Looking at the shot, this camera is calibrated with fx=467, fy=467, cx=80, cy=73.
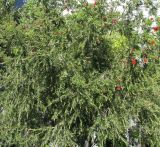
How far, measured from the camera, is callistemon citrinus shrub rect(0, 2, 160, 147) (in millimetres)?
11391

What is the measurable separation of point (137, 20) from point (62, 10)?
80.0 inches

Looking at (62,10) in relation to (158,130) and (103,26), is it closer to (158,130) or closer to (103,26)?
(103,26)

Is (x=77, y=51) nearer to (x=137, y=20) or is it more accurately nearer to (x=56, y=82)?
(x=56, y=82)

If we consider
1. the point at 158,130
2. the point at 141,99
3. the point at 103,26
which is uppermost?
the point at 103,26

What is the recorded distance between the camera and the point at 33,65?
11.6 m

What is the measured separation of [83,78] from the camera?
11.3 m

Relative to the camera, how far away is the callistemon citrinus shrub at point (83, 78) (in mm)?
11391

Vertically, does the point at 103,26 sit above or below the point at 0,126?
above

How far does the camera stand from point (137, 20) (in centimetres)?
1224

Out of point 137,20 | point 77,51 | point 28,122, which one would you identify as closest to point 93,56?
point 77,51

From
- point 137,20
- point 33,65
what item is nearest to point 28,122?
point 33,65

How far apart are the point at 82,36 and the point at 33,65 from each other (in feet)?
4.64

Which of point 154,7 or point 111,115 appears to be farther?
point 154,7

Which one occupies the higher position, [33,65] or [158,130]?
[33,65]
